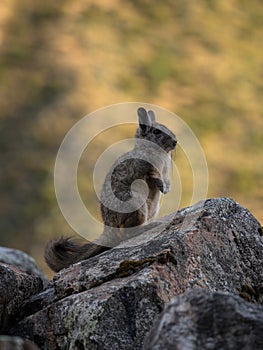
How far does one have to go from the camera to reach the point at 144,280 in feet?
22.9

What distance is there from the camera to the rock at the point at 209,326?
5262 millimetres

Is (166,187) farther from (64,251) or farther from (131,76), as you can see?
(131,76)

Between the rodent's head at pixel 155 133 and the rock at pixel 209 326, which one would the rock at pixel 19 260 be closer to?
the rodent's head at pixel 155 133

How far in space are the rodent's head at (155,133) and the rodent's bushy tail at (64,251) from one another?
1.60 metres

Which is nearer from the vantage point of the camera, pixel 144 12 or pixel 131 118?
pixel 131 118

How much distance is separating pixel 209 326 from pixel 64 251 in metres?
3.86

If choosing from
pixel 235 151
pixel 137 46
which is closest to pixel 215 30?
pixel 137 46

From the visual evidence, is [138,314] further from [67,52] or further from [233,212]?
[67,52]

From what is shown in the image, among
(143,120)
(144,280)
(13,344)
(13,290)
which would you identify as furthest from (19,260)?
(13,344)

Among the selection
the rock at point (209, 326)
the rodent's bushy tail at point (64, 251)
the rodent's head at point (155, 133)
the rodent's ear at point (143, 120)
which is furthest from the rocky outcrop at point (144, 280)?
the rodent's ear at point (143, 120)

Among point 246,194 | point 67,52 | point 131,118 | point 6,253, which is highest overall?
point 67,52

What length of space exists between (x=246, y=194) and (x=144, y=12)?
686 inches

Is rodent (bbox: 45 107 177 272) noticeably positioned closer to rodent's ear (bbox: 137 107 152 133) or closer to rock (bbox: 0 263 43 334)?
rodent's ear (bbox: 137 107 152 133)

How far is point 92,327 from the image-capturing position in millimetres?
6695
